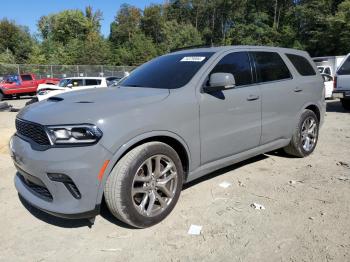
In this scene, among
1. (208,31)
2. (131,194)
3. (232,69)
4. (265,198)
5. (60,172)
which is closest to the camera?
(60,172)

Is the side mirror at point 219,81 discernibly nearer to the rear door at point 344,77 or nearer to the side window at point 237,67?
the side window at point 237,67

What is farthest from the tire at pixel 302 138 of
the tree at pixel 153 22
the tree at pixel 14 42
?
the tree at pixel 153 22

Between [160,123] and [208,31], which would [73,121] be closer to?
[160,123]

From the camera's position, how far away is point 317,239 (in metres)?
3.19

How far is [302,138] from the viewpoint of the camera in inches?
222

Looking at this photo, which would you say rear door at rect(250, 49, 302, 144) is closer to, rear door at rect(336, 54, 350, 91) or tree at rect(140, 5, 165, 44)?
rear door at rect(336, 54, 350, 91)

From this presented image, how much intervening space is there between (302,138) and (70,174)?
3.97 meters

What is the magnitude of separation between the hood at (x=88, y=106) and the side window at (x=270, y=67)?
1.66 m

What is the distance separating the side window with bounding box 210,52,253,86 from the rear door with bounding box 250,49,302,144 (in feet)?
0.56

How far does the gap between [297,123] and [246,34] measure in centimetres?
5656

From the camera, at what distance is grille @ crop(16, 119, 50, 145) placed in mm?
3134

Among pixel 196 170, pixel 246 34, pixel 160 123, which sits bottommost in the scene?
pixel 196 170

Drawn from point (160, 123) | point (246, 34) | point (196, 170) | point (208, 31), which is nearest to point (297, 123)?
point (196, 170)

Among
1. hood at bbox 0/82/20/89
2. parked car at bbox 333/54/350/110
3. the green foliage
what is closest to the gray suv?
parked car at bbox 333/54/350/110
